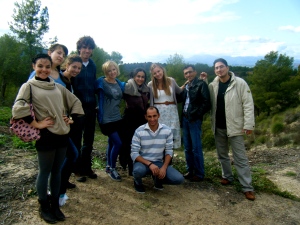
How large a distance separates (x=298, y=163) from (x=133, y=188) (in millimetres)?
5106

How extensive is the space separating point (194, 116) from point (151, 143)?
0.96 metres

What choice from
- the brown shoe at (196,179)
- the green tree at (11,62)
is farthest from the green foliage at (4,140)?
the green tree at (11,62)

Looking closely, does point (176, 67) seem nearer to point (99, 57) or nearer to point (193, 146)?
point (99, 57)

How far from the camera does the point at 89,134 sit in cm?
427

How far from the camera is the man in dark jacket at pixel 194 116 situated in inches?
175

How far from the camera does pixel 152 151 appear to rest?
13.5 ft

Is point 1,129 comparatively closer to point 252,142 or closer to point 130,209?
point 130,209

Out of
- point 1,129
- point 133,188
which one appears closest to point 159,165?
point 133,188

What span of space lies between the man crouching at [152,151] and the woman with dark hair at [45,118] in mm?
1324

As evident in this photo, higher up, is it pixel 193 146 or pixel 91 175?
pixel 193 146

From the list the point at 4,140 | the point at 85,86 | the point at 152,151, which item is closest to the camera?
the point at 85,86

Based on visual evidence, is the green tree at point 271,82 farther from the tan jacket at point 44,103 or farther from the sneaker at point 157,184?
the tan jacket at point 44,103

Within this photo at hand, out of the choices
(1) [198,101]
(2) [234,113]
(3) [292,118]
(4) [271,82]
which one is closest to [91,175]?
(1) [198,101]

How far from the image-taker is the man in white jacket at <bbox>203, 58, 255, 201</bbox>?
4.12 metres
